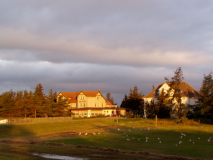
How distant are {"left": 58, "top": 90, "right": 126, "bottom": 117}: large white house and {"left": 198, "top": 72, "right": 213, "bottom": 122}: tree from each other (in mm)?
49430

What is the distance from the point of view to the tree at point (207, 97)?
4994 centimetres

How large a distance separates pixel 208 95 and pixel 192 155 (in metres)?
40.1

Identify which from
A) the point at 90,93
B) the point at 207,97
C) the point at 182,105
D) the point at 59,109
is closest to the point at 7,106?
the point at 59,109

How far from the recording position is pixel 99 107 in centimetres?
10088

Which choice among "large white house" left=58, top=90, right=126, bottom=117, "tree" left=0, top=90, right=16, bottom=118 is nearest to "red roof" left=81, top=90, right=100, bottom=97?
"large white house" left=58, top=90, right=126, bottom=117

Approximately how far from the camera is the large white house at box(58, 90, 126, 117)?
312 ft

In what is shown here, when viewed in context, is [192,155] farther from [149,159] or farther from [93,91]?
[93,91]

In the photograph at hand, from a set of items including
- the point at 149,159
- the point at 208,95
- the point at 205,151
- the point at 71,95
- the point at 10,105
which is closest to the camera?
the point at 149,159

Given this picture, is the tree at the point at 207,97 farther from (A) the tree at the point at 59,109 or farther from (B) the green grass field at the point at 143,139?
(A) the tree at the point at 59,109

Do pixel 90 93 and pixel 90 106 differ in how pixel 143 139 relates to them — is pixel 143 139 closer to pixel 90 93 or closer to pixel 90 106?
pixel 90 106

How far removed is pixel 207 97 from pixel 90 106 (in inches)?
2196

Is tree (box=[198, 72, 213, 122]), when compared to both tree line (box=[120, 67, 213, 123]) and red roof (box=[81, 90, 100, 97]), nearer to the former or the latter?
tree line (box=[120, 67, 213, 123])

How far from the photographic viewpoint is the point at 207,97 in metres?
50.3

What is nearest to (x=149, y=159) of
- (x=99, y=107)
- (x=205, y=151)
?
(x=205, y=151)
